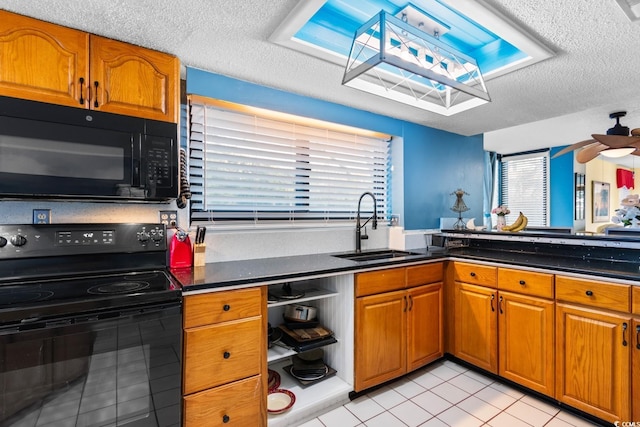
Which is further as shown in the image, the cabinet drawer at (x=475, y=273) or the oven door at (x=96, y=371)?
the cabinet drawer at (x=475, y=273)

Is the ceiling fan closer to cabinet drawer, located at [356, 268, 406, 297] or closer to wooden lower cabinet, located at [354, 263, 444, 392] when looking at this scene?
wooden lower cabinet, located at [354, 263, 444, 392]

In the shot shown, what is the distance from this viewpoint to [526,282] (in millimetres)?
2111

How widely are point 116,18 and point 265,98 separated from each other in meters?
0.97

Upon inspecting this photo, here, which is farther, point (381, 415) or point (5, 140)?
point (381, 415)

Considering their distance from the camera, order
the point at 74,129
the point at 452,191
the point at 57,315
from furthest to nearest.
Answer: the point at 452,191
the point at 74,129
the point at 57,315

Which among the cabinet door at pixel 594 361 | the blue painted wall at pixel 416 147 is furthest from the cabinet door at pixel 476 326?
the blue painted wall at pixel 416 147

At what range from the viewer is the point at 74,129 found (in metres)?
1.49

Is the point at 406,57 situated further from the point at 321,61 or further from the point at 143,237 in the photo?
the point at 143,237

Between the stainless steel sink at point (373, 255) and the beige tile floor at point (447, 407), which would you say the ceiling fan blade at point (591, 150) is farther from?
the beige tile floor at point (447, 407)

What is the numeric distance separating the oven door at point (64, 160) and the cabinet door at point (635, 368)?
274 cm

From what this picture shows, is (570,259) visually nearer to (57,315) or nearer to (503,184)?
(57,315)

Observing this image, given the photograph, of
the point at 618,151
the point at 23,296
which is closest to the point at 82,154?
the point at 23,296

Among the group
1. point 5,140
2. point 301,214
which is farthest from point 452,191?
point 5,140

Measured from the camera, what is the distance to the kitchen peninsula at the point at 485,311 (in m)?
1.67
